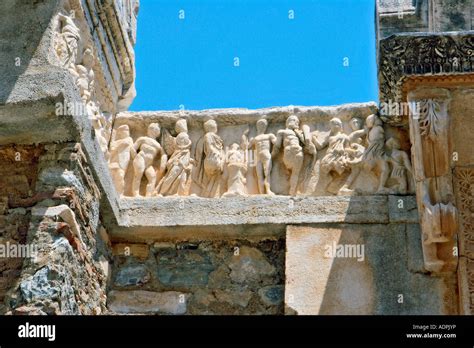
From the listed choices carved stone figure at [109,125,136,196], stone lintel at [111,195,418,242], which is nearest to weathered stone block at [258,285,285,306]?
stone lintel at [111,195,418,242]

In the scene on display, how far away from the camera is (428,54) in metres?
6.39

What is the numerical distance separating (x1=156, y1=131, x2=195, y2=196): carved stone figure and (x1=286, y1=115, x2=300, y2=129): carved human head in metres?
0.74

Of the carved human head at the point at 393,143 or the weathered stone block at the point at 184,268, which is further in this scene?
the carved human head at the point at 393,143

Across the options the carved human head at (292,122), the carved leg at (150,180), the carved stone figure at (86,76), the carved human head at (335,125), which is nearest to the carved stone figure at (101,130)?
the carved stone figure at (86,76)

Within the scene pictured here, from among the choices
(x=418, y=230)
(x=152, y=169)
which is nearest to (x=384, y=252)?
(x=418, y=230)

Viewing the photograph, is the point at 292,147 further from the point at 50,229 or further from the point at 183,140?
the point at 50,229

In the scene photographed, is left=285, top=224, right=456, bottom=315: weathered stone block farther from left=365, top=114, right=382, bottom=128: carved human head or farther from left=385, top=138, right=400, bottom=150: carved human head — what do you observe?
left=365, top=114, right=382, bottom=128: carved human head

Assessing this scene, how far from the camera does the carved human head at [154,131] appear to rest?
786 cm

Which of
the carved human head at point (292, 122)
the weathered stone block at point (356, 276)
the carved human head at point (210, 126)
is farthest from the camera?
the carved human head at point (210, 126)

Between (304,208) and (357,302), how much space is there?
77 centimetres

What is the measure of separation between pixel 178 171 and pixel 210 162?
0.24 metres

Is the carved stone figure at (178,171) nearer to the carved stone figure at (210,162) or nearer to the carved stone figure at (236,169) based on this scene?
the carved stone figure at (210,162)

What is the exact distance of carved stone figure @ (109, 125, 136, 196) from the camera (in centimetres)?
762

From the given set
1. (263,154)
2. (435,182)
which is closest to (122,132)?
(263,154)
